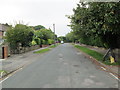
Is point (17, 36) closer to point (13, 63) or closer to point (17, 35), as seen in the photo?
point (17, 35)

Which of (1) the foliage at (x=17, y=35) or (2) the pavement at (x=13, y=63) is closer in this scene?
(2) the pavement at (x=13, y=63)

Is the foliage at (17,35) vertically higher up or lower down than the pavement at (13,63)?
higher up

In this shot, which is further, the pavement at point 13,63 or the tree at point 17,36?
the tree at point 17,36

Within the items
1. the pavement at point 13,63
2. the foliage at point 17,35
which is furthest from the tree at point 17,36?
the pavement at point 13,63

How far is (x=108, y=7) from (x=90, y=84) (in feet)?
16.3

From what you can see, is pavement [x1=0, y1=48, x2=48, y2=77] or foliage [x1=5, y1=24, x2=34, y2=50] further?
foliage [x1=5, y1=24, x2=34, y2=50]

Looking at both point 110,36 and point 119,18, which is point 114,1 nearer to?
point 119,18

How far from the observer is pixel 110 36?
35.6 feet

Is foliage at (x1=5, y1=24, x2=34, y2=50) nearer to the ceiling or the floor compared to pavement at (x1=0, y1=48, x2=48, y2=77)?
nearer to the ceiling

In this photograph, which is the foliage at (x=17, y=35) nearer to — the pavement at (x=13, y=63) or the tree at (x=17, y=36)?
the tree at (x=17, y=36)

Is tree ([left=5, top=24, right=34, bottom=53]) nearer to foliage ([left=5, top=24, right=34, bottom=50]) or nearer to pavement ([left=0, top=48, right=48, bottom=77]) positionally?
foliage ([left=5, top=24, right=34, bottom=50])

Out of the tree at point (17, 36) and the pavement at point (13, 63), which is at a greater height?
the tree at point (17, 36)

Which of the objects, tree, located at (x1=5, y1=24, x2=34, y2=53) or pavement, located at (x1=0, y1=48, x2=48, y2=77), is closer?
pavement, located at (x1=0, y1=48, x2=48, y2=77)

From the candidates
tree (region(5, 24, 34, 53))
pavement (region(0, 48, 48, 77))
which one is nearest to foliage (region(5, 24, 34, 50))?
tree (region(5, 24, 34, 53))
